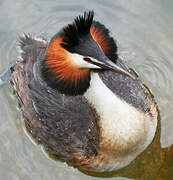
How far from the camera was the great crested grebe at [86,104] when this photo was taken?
3314 millimetres

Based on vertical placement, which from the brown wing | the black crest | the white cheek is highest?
the black crest

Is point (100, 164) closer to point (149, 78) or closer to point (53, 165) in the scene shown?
point (53, 165)

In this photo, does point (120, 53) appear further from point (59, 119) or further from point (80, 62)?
point (80, 62)

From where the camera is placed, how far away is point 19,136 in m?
4.58

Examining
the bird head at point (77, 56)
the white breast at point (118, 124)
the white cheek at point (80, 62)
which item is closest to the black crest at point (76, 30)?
the bird head at point (77, 56)

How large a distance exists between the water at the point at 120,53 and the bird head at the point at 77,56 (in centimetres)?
130

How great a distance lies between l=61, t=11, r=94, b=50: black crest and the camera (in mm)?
3105

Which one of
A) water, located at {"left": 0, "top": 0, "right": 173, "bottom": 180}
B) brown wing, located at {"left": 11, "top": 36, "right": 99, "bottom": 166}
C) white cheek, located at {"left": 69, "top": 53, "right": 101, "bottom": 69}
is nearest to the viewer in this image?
white cheek, located at {"left": 69, "top": 53, "right": 101, "bottom": 69}

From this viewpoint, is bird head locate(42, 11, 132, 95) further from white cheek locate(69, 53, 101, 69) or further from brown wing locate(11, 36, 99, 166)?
brown wing locate(11, 36, 99, 166)

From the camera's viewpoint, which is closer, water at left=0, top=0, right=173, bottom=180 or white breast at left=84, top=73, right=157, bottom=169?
white breast at left=84, top=73, right=157, bottom=169

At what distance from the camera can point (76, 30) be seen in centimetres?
314

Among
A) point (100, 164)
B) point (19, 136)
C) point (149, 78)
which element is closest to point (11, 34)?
point (19, 136)

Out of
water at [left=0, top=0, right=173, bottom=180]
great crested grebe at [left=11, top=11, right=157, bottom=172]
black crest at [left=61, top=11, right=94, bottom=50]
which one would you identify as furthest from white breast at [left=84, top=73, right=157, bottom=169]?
black crest at [left=61, top=11, right=94, bottom=50]

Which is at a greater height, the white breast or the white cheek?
the white cheek
